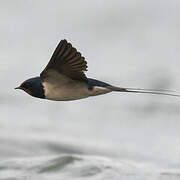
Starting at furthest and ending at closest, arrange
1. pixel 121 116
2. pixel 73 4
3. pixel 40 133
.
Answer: pixel 73 4
pixel 121 116
pixel 40 133

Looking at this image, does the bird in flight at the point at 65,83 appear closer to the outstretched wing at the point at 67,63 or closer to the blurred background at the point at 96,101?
→ the outstretched wing at the point at 67,63

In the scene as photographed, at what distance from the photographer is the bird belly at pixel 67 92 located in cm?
479

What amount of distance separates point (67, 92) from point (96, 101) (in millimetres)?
3828

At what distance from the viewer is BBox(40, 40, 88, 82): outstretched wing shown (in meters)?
4.66

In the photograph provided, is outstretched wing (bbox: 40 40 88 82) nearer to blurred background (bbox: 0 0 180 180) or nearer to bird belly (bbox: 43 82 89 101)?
bird belly (bbox: 43 82 89 101)

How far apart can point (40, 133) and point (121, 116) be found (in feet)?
2.60

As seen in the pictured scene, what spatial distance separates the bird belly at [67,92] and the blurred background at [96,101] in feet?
5.06

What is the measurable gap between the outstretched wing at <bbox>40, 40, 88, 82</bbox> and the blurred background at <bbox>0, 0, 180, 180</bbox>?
1.59 m

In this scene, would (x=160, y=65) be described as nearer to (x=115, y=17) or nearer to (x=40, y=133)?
(x=115, y=17)

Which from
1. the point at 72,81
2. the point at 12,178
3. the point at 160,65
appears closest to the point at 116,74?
the point at 160,65

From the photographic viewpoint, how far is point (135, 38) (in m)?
9.96

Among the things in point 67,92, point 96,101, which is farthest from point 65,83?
point 96,101

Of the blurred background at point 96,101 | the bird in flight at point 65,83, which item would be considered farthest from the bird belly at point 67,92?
the blurred background at point 96,101

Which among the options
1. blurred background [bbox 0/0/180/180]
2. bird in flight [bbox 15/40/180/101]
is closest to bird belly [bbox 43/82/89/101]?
bird in flight [bbox 15/40/180/101]
